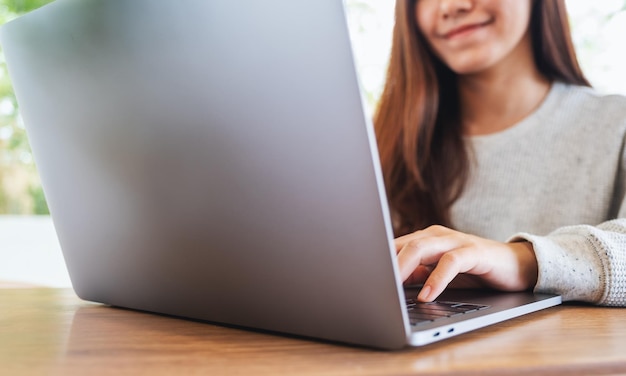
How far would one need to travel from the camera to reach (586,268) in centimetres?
76

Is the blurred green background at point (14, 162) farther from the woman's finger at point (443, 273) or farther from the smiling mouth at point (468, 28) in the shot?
the woman's finger at point (443, 273)

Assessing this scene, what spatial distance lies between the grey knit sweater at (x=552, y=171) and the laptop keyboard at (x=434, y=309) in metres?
0.57

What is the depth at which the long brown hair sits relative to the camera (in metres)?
1.40

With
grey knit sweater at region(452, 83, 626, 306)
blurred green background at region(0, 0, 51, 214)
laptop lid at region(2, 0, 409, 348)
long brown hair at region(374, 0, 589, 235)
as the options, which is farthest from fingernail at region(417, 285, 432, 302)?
blurred green background at region(0, 0, 51, 214)

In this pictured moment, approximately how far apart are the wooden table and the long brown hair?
2.57 feet

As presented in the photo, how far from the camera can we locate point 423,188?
1438 mm

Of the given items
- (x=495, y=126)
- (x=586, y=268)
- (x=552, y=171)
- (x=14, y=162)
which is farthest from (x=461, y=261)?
(x=14, y=162)

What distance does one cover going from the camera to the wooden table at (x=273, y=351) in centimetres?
44

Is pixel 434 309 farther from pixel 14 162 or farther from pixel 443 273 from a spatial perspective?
pixel 14 162

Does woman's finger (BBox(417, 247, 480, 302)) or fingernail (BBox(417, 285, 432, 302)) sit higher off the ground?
woman's finger (BBox(417, 247, 480, 302))

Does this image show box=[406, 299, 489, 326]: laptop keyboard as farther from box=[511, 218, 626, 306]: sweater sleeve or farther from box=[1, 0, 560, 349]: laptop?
box=[511, 218, 626, 306]: sweater sleeve

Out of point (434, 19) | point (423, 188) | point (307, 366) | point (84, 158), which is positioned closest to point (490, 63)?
point (434, 19)

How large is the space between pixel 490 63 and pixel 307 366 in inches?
41.3

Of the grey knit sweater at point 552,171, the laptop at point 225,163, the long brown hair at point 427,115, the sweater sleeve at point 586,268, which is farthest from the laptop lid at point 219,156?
the long brown hair at point 427,115
